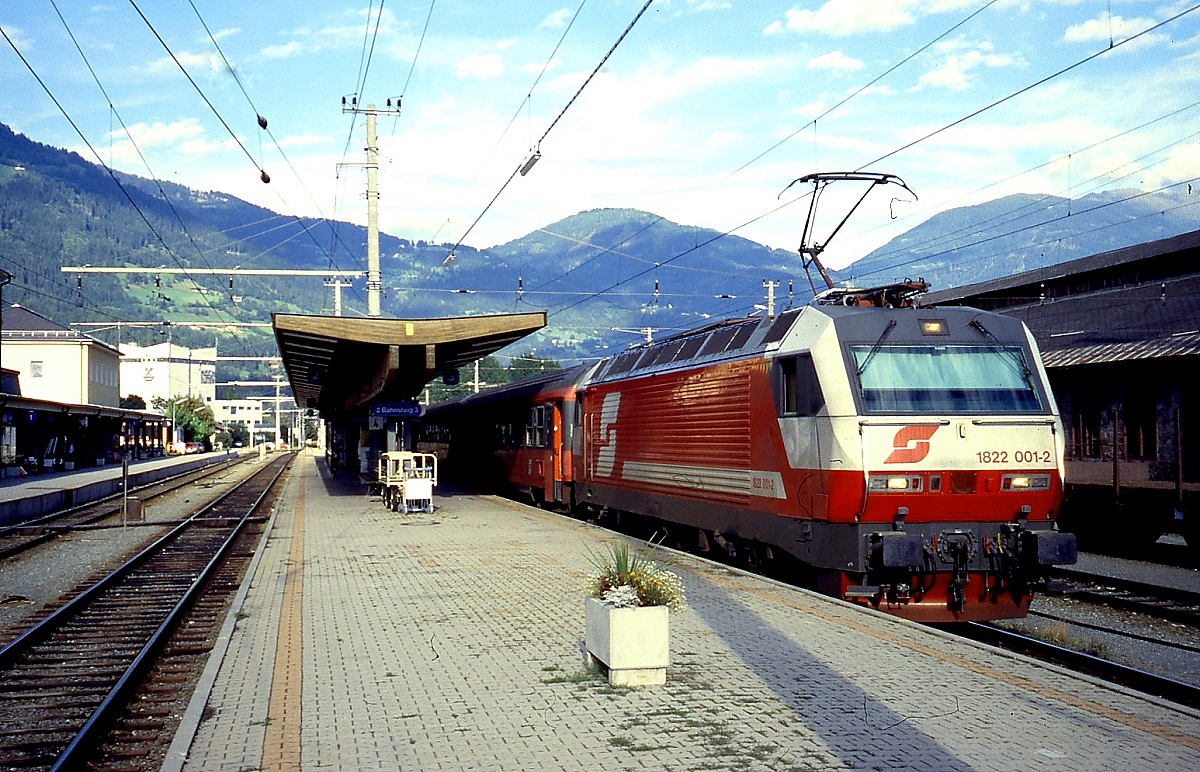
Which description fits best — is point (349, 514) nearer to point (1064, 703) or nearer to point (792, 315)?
point (792, 315)

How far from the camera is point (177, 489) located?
39.2 meters

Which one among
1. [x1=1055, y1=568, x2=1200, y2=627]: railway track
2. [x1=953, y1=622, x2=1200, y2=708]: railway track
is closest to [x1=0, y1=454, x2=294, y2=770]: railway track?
[x1=953, y1=622, x2=1200, y2=708]: railway track

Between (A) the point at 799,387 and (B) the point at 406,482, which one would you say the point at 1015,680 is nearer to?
(A) the point at 799,387

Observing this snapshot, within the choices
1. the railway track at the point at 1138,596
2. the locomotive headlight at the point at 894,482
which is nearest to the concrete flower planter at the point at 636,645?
the locomotive headlight at the point at 894,482

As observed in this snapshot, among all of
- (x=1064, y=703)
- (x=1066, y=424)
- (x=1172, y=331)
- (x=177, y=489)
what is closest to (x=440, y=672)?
(x=1064, y=703)

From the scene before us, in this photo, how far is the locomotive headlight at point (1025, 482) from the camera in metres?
10.5

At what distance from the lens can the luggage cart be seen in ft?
76.9

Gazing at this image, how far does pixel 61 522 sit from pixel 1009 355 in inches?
868

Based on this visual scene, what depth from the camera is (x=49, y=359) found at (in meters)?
65.2

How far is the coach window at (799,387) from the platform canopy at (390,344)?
12369 millimetres

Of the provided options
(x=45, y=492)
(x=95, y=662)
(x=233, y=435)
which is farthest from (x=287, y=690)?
(x=233, y=435)

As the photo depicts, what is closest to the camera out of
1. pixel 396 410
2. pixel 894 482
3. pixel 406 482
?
pixel 894 482

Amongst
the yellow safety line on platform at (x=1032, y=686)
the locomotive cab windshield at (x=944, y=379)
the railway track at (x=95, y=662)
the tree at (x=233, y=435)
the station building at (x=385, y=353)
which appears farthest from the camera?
the tree at (x=233, y=435)

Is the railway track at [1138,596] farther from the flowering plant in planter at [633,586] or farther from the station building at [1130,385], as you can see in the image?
the flowering plant in planter at [633,586]
